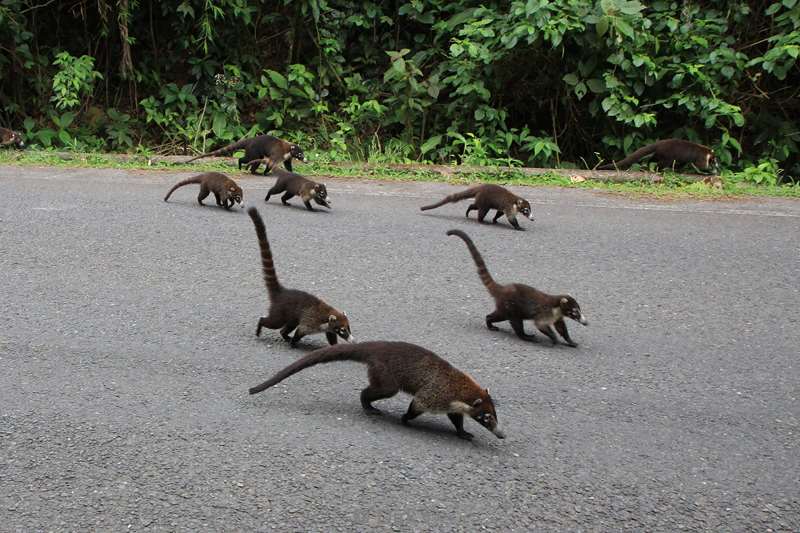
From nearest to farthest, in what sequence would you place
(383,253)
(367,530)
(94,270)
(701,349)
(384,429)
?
(367,530)
(384,429)
(701,349)
(94,270)
(383,253)

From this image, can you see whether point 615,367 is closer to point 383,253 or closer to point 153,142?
point 383,253

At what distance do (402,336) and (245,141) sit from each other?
5.84m

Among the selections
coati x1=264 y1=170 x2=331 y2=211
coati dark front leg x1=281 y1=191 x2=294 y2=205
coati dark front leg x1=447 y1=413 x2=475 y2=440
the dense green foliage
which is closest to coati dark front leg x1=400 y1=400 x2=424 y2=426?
coati dark front leg x1=447 y1=413 x2=475 y2=440

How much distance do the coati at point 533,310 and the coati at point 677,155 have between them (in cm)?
599

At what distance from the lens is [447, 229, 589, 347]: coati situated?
5434 millimetres

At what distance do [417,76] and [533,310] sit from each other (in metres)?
7.96

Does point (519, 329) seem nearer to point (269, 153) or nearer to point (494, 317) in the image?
point (494, 317)

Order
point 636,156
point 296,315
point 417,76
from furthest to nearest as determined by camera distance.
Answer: point 417,76 < point 636,156 < point 296,315

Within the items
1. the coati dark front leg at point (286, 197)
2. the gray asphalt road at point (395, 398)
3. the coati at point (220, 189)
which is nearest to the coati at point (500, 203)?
the gray asphalt road at point (395, 398)

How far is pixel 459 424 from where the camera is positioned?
4258 mm

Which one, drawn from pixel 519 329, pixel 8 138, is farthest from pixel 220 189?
pixel 8 138

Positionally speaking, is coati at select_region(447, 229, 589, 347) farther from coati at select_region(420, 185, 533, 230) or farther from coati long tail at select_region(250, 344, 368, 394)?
coati at select_region(420, 185, 533, 230)

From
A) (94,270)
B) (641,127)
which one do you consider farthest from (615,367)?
(641,127)

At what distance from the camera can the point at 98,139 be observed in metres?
12.8
